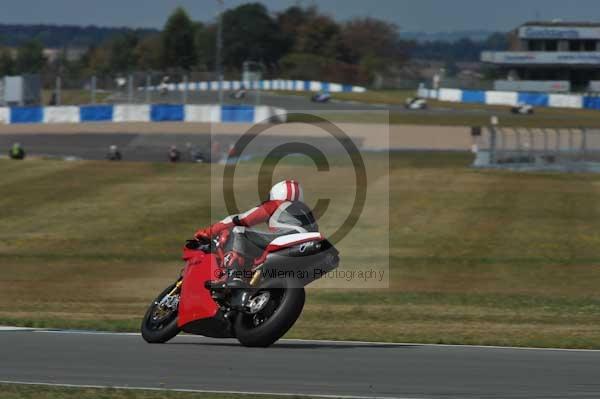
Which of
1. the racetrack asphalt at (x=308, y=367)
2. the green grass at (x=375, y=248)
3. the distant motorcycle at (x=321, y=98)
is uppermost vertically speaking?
the distant motorcycle at (x=321, y=98)

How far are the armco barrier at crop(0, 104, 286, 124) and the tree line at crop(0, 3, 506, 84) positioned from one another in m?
57.6

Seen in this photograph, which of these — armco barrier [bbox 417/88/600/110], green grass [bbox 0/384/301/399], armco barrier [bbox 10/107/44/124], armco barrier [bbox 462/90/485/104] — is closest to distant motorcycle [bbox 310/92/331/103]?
armco barrier [bbox 417/88/600/110]

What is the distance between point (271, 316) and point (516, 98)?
77104 millimetres

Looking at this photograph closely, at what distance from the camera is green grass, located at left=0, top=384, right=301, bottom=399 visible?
7.46 metres

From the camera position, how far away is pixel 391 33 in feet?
524

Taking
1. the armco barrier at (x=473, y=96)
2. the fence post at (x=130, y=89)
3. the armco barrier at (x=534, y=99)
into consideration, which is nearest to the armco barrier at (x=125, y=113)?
the fence post at (x=130, y=89)

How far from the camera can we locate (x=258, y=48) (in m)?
133

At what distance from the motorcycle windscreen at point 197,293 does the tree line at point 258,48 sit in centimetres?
10214

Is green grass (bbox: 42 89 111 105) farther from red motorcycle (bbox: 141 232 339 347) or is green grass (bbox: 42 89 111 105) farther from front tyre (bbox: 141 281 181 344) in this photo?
red motorcycle (bbox: 141 232 339 347)

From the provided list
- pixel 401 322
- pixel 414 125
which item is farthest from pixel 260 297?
pixel 414 125

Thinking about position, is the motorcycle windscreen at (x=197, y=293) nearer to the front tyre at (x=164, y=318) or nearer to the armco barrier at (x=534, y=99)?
the front tyre at (x=164, y=318)

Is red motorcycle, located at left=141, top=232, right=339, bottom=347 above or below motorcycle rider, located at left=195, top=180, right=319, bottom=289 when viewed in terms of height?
below

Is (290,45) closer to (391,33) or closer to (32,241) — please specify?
(391,33)

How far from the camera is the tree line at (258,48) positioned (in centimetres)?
11925
